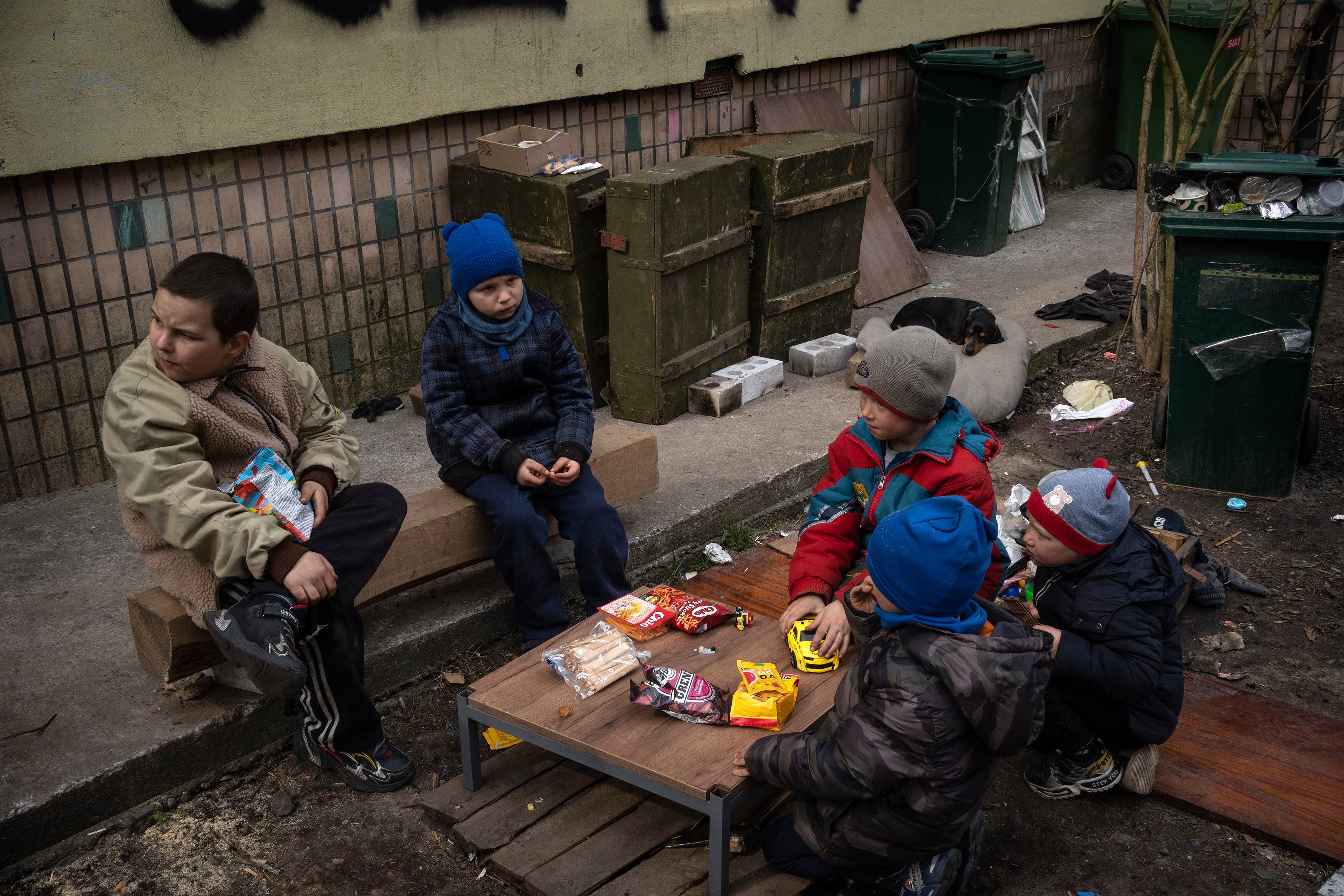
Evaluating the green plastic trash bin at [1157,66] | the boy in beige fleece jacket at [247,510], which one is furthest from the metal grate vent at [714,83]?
the boy in beige fleece jacket at [247,510]

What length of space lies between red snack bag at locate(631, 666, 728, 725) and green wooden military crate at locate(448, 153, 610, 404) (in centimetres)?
289

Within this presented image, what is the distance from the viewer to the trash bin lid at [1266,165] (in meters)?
4.96

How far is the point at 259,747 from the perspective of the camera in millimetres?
3578

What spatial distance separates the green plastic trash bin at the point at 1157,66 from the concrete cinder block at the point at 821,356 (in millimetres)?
4709

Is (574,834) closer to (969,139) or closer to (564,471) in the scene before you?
(564,471)

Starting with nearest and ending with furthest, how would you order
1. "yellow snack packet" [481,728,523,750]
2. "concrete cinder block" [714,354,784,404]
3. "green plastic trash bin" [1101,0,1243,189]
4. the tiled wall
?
"yellow snack packet" [481,728,523,750]
the tiled wall
"concrete cinder block" [714,354,784,404]
"green plastic trash bin" [1101,0,1243,189]

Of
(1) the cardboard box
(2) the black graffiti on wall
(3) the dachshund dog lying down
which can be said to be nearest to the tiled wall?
(1) the cardboard box

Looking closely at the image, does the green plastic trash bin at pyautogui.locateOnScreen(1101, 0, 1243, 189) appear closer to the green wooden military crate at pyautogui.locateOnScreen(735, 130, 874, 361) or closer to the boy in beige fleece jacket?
the green wooden military crate at pyautogui.locateOnScreen(735, 130, 874, 361)

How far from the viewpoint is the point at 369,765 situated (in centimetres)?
349

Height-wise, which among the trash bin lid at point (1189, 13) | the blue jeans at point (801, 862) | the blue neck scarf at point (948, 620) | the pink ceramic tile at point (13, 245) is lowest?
the blue jeans at point (801, 862)

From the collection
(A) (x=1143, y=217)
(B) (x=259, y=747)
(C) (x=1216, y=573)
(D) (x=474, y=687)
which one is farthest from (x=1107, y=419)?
(B) (x=259, y=747)

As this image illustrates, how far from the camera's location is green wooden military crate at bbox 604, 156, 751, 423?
5445mm

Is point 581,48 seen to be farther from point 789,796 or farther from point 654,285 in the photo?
point 789,796

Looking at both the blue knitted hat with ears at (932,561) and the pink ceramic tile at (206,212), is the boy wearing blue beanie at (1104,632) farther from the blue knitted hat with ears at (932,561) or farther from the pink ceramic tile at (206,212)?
the pink ceramic tile at (206,212)
